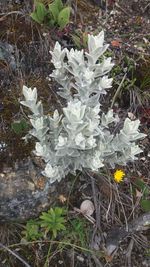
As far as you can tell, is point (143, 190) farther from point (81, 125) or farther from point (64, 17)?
point (64, 17)

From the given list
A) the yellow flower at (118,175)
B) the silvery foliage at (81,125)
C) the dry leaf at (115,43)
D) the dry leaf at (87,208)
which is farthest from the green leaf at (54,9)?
the dry leaf at (87,208)

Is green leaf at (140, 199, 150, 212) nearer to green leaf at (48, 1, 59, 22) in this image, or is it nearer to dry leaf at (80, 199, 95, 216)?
dry leaf at (80, 199, 95, 216)

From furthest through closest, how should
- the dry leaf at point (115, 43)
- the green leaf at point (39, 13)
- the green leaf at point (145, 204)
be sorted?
the dry leaf at point (115, 43) → the green leaf at point (39, 13) → the green leaf at point (145, 204)

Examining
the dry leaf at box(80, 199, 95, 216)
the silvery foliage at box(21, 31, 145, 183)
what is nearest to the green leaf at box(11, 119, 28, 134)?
the silvery foliage at box(21, 31, 145, 183)

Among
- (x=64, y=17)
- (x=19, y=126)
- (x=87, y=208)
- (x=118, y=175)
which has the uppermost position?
(x=64, y=17)

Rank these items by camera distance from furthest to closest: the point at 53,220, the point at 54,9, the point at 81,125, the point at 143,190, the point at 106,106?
the point at 106,106 < the point at 54,9 < the point at 143,190 < the point at 53,220 < the point at 81,125

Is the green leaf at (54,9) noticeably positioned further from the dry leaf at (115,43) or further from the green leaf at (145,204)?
the green leaf at (145,204)

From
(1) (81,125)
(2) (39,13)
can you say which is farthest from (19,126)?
(2) (39,13)
